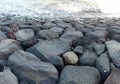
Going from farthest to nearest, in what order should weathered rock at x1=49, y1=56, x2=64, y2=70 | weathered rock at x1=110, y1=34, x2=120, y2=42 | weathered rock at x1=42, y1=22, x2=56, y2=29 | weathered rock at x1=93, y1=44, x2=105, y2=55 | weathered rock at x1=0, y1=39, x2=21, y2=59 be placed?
weathered rock at x1=42, y1=22, x2=56, y2=29
weathered rock at x1=110, y1=34, x2=120, y2=42
weathered rock at x1=93, y1=44, x2=105, y2=55
weathered rock at x1=0, y1=39, x2=21, y2=59
weathered rock at x1=49, y1=56, x2=64, y2=70

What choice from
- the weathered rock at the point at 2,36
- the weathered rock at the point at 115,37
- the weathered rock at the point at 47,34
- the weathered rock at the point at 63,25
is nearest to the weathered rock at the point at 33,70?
the weathered rock at the point at 2,36

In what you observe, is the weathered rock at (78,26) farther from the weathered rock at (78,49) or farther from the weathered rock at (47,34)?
the weathered rock at (78,49)

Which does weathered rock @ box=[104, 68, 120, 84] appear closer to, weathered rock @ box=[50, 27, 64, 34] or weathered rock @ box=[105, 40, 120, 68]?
weathered rock @ box=[105, 40, 120, 68]

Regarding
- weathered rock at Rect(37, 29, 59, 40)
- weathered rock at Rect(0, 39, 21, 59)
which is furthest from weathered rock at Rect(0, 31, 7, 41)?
weathered rock at Rect(37, 29, 59, 40)

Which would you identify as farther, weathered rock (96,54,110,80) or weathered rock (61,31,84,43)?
weathered rock (61,31,84,43)

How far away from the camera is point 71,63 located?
2541 mm

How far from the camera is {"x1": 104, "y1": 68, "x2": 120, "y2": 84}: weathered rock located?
7.20 ft

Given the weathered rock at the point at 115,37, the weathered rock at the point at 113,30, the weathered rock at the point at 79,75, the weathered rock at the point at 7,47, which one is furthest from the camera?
the weathered rock at the point at 113,30

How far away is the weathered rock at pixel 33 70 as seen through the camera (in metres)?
2.25

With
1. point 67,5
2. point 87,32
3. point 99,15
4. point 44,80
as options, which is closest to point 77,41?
point 87,32

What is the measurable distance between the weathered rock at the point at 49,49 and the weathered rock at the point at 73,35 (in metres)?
0.22

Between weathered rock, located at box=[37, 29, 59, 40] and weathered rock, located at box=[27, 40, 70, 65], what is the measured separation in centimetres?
19

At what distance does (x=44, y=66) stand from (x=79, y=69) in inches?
11.2

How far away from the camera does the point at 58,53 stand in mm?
2609
